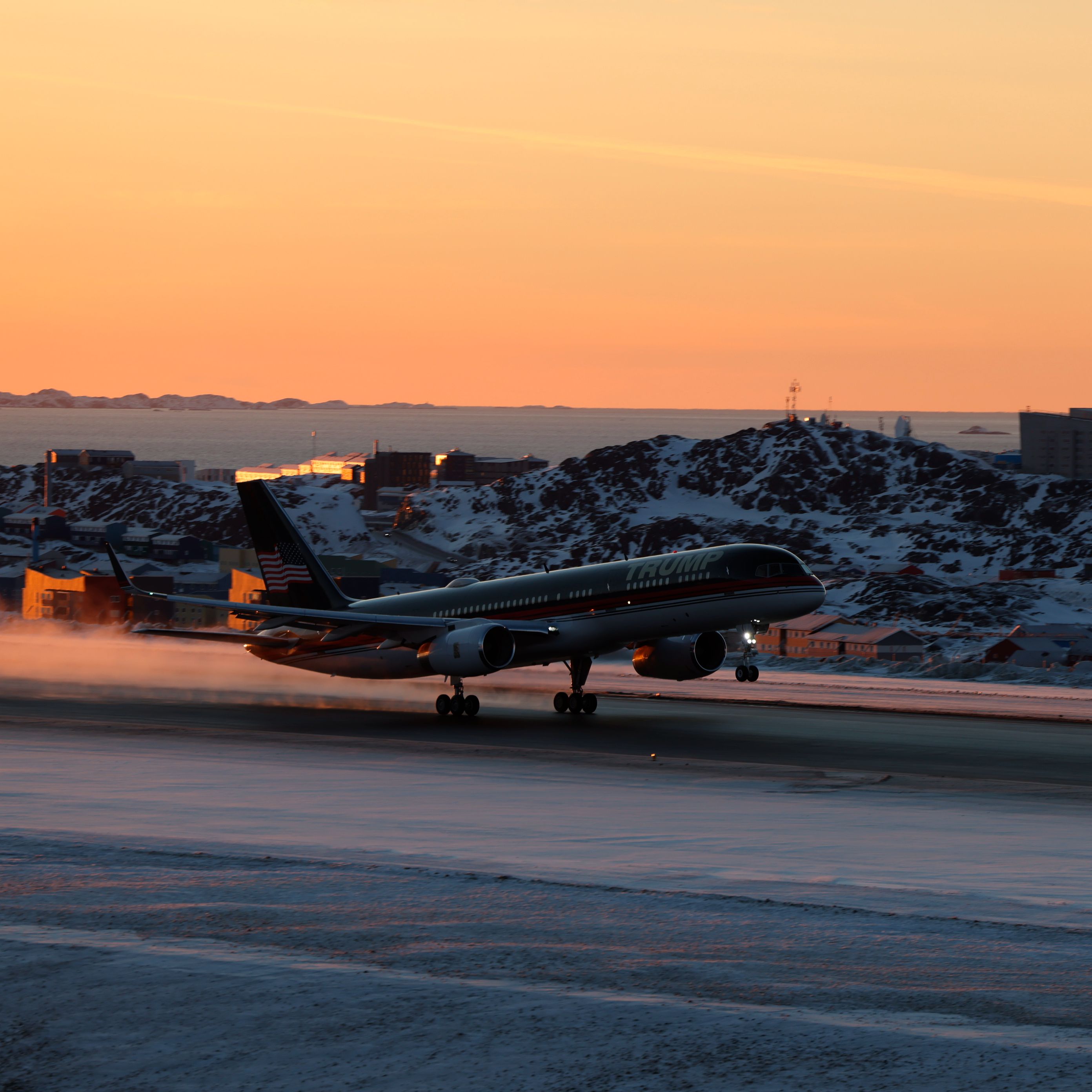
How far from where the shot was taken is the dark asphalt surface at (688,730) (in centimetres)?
3991

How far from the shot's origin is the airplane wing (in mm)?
50531

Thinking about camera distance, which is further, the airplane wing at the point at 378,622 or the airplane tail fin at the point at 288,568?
the airplane tail fin at the point at 288,568

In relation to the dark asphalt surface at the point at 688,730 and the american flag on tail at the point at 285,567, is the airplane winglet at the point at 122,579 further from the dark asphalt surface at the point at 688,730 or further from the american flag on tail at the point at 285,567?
the american flag on tail at the point at 285,567

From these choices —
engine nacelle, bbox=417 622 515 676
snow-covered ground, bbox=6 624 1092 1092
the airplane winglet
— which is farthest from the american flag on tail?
snow-covered ground, bbox=6 624 1092 1092

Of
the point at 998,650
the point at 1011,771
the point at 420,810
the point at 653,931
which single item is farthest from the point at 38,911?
the point at 998,650

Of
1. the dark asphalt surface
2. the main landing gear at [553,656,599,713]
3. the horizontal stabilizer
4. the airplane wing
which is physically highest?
the airplane wing

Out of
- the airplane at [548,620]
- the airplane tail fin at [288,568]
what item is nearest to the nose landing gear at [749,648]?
the airplane at [548,620]

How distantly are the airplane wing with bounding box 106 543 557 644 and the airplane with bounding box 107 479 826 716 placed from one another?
0.20ft

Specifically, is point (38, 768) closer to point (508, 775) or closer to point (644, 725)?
point (508, 775)

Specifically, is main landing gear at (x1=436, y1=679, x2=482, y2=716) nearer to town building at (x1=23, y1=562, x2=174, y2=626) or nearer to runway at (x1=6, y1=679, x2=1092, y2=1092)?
runway at (x1=6, y1=679, x2=1092, y2=1092)

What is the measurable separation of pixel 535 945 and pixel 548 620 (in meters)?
34.5

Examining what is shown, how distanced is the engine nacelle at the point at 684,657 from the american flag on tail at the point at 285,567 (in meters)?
14.3

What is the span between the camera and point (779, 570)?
→ 48.2 m

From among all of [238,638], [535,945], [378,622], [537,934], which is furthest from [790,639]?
[535,945]
